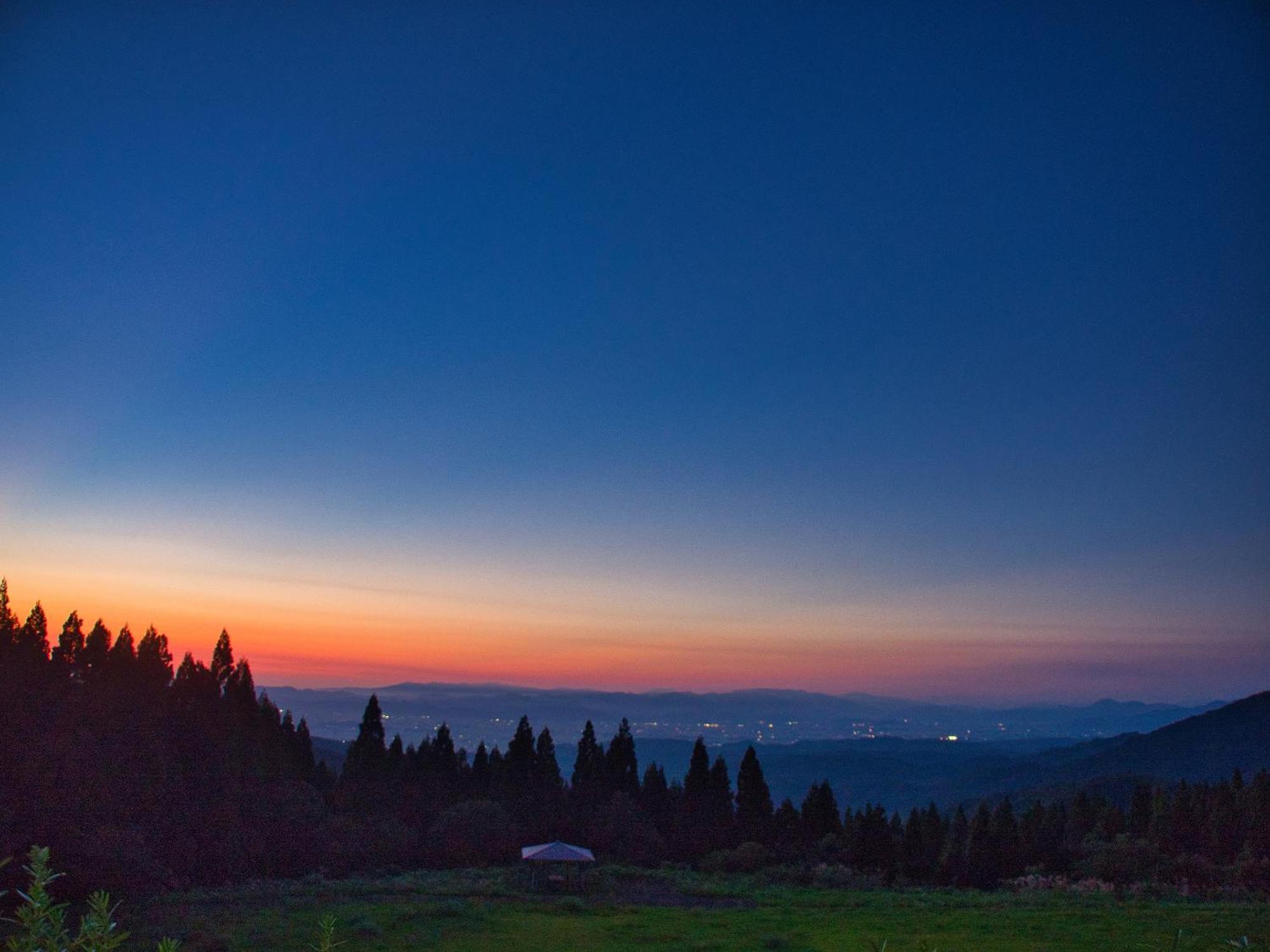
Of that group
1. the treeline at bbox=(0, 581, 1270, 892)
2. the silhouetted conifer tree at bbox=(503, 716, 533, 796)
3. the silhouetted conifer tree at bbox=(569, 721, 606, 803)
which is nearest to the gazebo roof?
the treeline at bbox=(0, 581, 1270, 892)

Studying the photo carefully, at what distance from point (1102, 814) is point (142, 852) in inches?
1661

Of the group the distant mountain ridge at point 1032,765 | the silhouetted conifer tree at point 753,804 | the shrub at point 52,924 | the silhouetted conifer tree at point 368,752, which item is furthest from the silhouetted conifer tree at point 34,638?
the distant mountain ridge at point 1032,765

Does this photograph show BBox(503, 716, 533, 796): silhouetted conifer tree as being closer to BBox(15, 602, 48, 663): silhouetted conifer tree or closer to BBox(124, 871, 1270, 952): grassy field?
BBox(124, 871, 1270, 952): grassy field

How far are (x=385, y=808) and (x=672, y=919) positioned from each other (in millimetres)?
23036

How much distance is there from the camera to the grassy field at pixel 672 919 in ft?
56.1

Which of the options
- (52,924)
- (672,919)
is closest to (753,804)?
(672,919)

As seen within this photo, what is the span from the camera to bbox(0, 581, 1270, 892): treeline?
2728 centimetres

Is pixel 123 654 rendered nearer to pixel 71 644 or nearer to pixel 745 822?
pixel 71 644

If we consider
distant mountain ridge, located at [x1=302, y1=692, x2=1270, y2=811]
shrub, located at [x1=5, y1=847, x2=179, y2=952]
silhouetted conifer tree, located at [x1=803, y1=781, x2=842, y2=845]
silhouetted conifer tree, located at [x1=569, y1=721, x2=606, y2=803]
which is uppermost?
shrub, located at [x1=5, y1=847, x2=179, y2=952]

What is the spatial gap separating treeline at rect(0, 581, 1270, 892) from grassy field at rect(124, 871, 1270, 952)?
4708 millimetres

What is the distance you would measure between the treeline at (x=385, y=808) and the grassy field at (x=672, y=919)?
4708 mm

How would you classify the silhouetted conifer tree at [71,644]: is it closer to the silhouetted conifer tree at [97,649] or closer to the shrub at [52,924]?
the silhouetted conifer tree at [97,649]

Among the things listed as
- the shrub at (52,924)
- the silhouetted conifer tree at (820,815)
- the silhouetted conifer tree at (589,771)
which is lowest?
the silhouetted conifer tree at (820,815)

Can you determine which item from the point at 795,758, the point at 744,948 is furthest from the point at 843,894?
the point at 795,758
